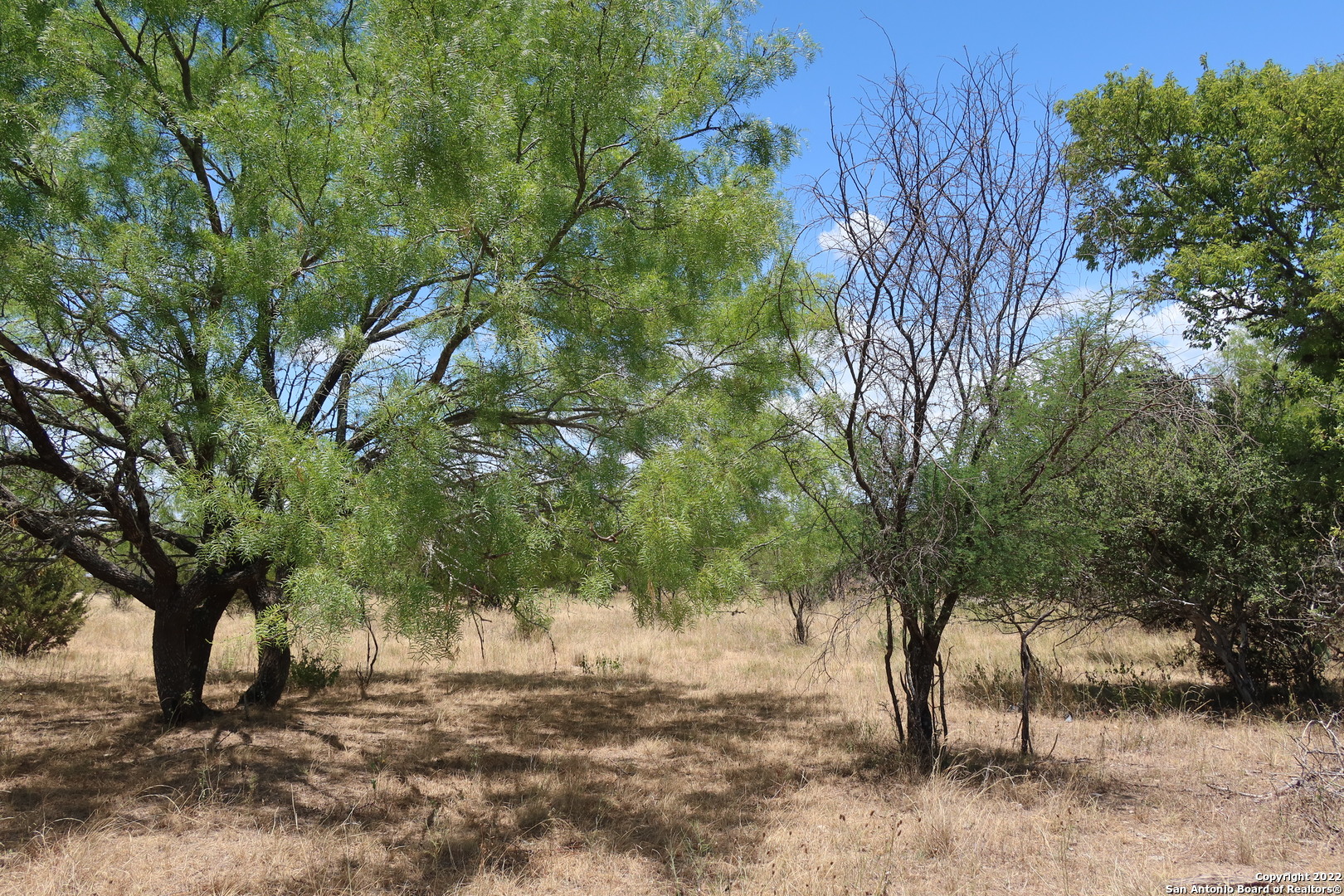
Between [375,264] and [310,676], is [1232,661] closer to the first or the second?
[375,264]

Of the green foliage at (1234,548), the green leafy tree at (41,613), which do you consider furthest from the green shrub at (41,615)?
the green foliage at (1234,548)

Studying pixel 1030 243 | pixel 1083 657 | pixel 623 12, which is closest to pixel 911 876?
pixel 1030 243

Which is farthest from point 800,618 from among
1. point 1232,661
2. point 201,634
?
point 201,634

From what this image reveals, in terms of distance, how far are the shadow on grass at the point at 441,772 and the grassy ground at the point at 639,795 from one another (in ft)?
0.09

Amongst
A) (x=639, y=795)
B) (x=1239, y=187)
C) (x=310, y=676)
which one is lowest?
(x=639, y=795)

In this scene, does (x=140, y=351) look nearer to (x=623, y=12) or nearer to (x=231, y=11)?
(x=231, y=11)

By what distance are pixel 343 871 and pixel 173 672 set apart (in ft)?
13.4

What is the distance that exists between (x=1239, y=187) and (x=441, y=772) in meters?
11.9

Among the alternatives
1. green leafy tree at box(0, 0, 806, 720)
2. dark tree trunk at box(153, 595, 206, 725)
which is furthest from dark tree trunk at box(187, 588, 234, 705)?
green leafy tree at box(0, 0, 806, 720)

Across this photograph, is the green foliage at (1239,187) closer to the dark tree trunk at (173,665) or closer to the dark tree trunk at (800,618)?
the dark tree trunk at (800,618)

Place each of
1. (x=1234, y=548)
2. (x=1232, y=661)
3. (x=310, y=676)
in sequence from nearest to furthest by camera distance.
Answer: (x=1234, y=548), (x=1232, y=661), (x=310, y=676)

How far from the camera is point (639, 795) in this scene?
5.37m

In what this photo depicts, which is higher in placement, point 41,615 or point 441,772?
point 41,615

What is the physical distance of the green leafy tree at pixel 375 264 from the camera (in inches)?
157
